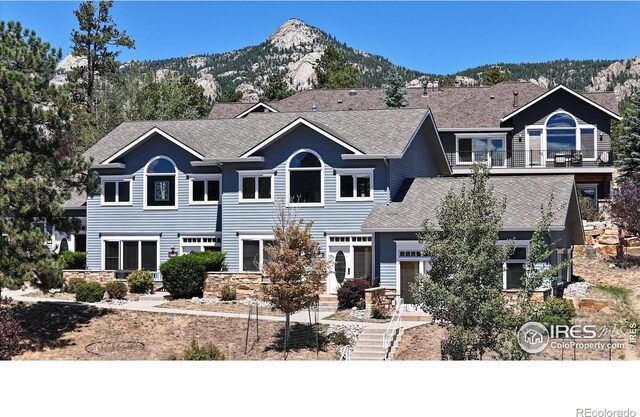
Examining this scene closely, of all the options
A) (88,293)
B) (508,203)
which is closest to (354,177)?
(508,203)

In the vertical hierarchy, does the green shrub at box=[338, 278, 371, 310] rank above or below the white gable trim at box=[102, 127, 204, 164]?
below

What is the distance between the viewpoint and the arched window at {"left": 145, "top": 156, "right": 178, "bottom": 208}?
38.5m

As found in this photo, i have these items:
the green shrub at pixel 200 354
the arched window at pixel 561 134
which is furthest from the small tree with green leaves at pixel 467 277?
the arched window at pixel 561 134

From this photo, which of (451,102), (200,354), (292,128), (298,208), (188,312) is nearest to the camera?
(200,354)

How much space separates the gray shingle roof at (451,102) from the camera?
5278 cm

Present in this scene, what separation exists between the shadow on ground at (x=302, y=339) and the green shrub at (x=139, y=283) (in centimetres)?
922

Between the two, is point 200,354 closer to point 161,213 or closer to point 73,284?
point 73,284

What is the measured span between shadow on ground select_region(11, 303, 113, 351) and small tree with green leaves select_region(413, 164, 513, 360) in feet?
44.0

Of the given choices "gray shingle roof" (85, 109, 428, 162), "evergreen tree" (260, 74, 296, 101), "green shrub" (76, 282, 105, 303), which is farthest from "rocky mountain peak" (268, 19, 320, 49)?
"green shrub" (76, 282, 105, 303)

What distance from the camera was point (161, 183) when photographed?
127 feet

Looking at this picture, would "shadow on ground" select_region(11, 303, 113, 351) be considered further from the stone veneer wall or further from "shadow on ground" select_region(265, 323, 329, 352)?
"shadow on ground" select_region(265, 323, 329, 352)

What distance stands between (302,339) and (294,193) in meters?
9.03

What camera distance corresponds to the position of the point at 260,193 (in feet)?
119

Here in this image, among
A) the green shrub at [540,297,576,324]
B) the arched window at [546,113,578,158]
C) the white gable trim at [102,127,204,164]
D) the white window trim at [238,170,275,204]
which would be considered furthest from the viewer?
the arched window at [546,113,578,158]
